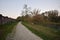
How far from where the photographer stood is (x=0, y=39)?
8.54 feet

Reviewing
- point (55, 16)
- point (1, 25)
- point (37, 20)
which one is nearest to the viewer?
point (1, 25)

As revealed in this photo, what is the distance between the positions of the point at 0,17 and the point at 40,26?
118 inches

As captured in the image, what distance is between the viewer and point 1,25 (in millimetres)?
2293

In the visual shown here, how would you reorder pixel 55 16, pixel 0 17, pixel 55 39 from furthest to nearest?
1. pixel 55 39
2. pixel 55 16
3. pixel 0 17

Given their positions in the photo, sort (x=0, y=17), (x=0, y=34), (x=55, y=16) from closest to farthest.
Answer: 1. (x=0, y=17)
2. (x=55, y=16)
3. (x=0, y=34)

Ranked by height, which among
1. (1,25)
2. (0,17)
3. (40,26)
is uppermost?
(0,17)

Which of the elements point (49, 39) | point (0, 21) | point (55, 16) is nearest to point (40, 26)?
point (49, 39)

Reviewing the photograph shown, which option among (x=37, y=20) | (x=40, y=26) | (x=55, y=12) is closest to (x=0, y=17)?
(x=55, y=12)

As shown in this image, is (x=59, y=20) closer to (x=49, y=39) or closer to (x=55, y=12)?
(x=55, y=12)

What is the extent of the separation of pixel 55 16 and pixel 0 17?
986 mm

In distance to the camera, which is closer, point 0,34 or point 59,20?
point 59,20

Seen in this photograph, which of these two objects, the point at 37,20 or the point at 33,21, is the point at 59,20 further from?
the point at 37,20

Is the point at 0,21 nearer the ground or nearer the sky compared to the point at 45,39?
nearer the sky

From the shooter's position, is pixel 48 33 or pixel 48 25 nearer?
pixel 48 33
